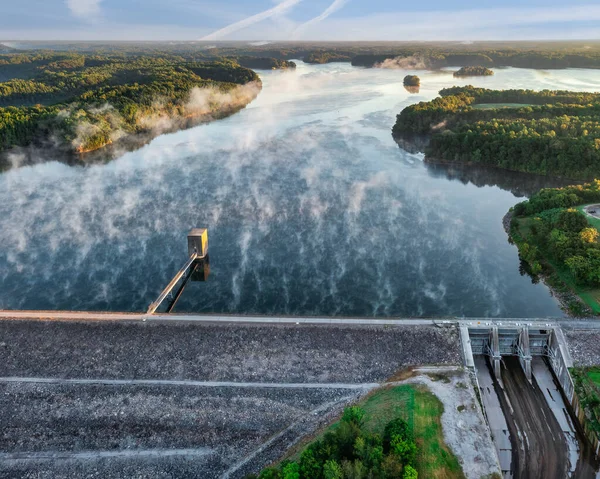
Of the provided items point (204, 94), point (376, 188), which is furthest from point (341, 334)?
point (204, 94)

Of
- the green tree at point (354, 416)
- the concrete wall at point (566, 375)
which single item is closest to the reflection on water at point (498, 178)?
the concrete wall at point (566, 375)

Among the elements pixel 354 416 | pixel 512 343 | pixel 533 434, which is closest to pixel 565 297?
pixel 512 343

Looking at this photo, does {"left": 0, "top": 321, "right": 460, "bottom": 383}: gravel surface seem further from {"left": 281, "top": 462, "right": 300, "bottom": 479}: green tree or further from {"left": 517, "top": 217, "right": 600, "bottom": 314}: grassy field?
{"left": 517, "top": 217, "right": 600, "bottom": 314}: grassy field

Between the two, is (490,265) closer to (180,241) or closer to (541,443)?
(541,443)

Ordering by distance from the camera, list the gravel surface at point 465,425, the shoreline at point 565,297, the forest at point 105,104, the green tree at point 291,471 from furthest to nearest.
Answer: the forest at point 105,104 < the shoreline at point 565,297 < the gravel surface at point 465,425 < the green tree at point 291,471

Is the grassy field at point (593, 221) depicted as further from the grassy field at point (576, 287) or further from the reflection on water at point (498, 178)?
the reflection on water at point (498, 178)

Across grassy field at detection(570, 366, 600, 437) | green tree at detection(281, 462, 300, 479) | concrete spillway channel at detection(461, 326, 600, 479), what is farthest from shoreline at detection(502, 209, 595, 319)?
green tree at detection(281, 462, 300, 479)
